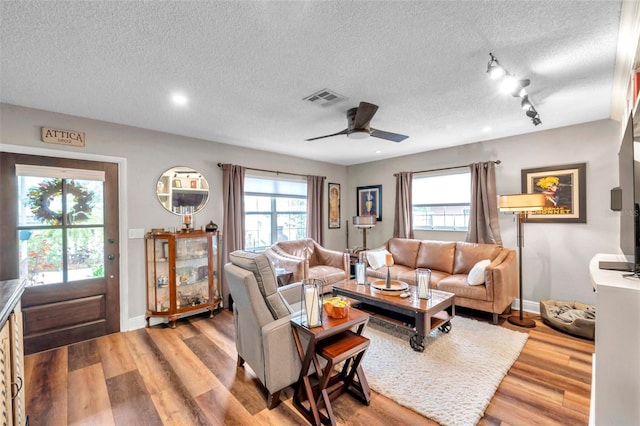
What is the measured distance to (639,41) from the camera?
1.63 m

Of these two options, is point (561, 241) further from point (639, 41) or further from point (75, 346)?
point (75, 346)

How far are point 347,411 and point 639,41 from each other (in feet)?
9.70

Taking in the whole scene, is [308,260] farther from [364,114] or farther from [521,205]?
[521,205]

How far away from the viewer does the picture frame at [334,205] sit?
6.00 m

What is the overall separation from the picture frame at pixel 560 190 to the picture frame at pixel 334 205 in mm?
3335

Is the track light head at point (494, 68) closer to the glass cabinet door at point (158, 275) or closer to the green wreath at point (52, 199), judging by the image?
the glass cabinet door at point (158, 275)

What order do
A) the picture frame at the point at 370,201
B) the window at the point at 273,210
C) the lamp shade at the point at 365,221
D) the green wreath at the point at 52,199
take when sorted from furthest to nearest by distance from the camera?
the picture frame at the point at 370,201, the lamp shade at the point at 365,221, the window at the point at 273,210, the green wreath at the point at 52,199

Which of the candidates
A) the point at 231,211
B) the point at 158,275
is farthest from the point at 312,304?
the point at 231,211

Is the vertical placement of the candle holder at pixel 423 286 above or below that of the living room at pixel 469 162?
below

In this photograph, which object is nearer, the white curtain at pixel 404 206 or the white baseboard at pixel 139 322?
the white baseboard at pixel 139 322

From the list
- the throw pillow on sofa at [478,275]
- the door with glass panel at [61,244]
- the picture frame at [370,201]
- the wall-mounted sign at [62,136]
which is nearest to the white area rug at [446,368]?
the throw pillow on sofa at [478,275]

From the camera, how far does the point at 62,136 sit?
9.80 feet

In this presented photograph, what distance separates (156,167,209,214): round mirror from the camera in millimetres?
3715

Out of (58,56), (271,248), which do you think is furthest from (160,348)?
(58,56)
